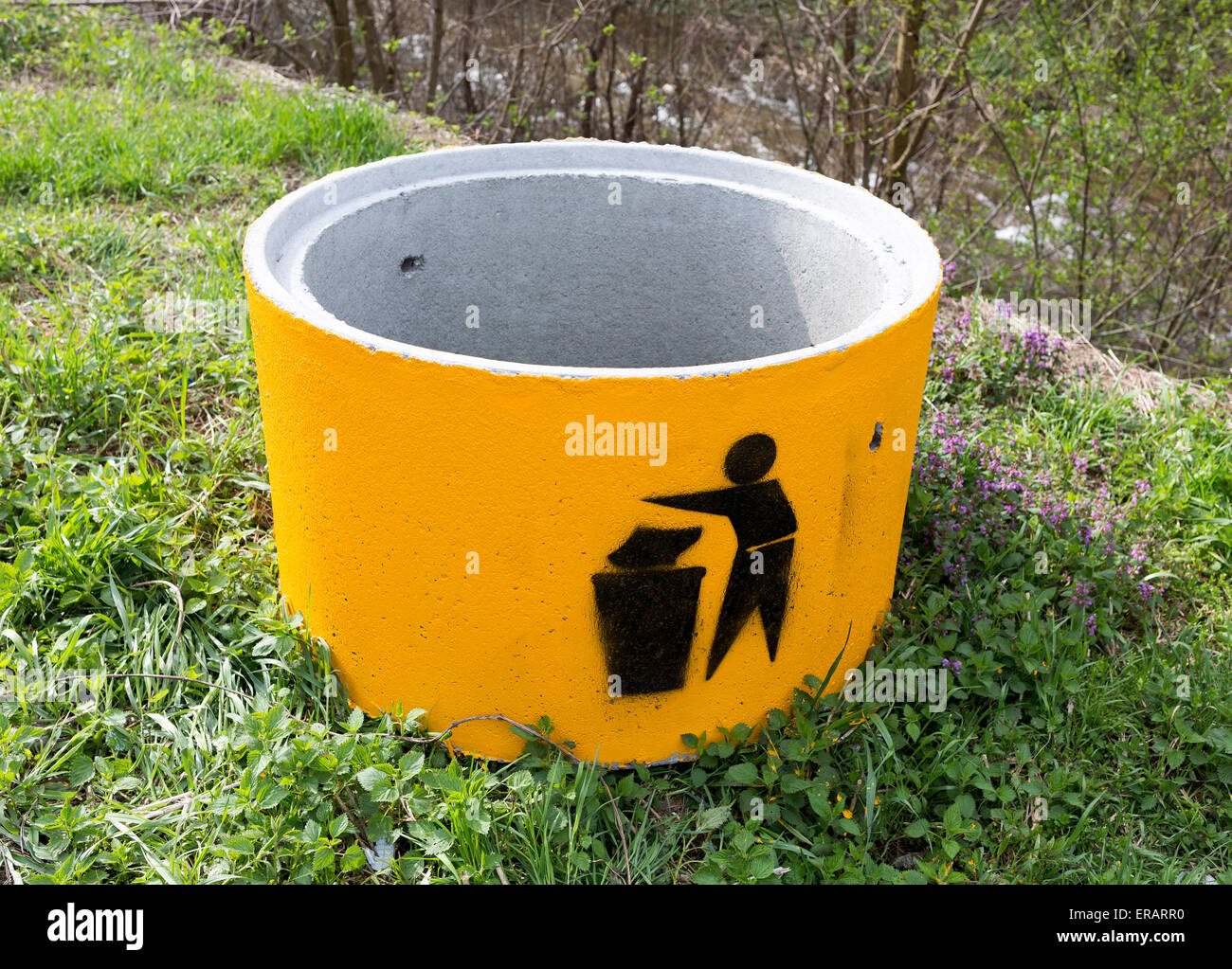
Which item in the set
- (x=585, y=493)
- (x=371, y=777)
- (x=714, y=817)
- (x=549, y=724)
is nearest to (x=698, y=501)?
(x=585, y=493)

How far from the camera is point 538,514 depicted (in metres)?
2.11

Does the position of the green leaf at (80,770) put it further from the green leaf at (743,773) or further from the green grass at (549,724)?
the green leaf at (743,773)

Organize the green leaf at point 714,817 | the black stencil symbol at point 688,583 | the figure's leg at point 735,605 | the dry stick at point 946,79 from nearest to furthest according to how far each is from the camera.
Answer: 1. the black stencil symbol at point 688,583
2. the figure's leg at point 735,605
3. the green leaf at point 714,817
4. the dry stick at point 946,79

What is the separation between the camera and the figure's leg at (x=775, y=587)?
2.30 metres

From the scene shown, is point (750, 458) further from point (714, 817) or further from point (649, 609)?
point (714, 817)

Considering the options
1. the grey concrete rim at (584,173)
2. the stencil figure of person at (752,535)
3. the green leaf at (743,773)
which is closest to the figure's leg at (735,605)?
the stencil figure of person at (752,535)

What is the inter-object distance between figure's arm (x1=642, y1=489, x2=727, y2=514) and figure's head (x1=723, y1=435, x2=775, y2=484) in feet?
0.15

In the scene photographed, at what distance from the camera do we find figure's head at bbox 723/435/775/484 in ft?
7.00

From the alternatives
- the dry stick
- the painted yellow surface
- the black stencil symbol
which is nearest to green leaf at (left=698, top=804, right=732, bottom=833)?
the painted yellow surface

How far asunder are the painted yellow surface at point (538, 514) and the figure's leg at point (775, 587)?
1.2 inches

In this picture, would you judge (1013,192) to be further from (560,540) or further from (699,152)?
(560,540)

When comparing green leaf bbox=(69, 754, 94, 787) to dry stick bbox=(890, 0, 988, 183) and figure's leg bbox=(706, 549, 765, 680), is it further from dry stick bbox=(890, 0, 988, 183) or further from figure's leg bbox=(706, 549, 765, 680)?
dry stick bbox=(890, 0, 988, 183)

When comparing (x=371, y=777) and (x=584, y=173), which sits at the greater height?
(x=584, y=173)

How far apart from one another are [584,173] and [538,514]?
1.54 m
